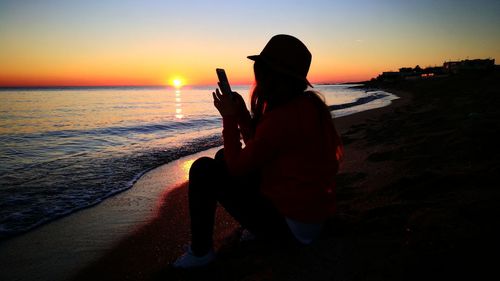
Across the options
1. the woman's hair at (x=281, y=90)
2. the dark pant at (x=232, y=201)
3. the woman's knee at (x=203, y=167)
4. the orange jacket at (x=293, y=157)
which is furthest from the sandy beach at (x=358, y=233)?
the woman's hair at (x=281, y=90)

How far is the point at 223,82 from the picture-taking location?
8.37ft

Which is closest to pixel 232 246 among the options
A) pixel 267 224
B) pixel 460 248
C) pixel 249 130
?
pixel 267 224

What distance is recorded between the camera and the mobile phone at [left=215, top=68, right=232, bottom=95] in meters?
2.47

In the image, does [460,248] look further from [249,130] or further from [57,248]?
[57,248]

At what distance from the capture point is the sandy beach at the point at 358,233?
2049 millimetres

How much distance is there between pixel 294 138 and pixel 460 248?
3.98ft

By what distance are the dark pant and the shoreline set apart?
854mm

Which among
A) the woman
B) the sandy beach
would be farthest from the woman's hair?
the sandy beach

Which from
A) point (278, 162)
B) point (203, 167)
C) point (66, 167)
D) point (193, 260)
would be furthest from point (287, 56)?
point (66, 167)

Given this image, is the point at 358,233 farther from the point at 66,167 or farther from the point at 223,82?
the point at 66,167

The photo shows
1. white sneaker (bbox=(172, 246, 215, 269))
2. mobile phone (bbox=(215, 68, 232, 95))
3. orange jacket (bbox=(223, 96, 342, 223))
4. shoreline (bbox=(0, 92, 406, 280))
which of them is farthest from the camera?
shoreline (bbox=(0, 92, 406, 280))

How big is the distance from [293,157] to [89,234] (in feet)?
9.78

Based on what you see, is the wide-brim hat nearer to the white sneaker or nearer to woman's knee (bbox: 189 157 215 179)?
woman's knee (bbox: 189 157 215 179)

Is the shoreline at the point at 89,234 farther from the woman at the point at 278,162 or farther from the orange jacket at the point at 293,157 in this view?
the orange jacket at the point at 293,157
